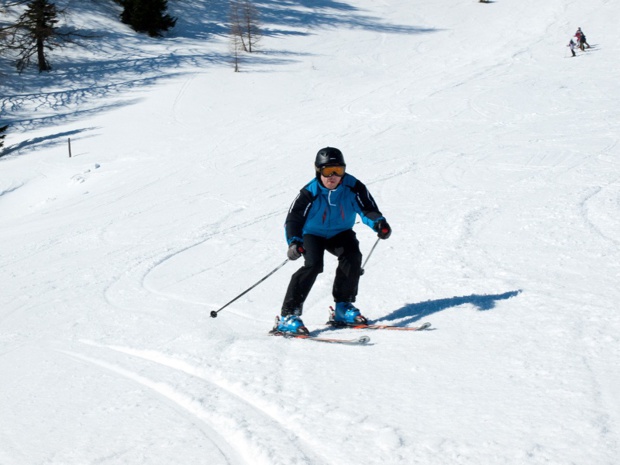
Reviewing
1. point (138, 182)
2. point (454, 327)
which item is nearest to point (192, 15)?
point (138, 182)

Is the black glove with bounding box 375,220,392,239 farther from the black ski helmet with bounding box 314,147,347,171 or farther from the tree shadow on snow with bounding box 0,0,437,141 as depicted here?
the tree shadow on snow with bounding box 0,0,437,141

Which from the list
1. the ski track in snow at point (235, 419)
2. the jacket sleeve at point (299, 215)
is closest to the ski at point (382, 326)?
the jacket sleeve at point (299, 215)

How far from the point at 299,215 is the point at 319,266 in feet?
1.49

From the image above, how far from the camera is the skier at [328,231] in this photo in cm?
539

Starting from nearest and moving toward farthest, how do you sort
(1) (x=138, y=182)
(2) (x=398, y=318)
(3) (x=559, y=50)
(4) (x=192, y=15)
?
Answer: (2) (x=398, y=318) < (1) (x=138, y=182) < (3) (x=559, y=50) < (4) (x=192, y=15)

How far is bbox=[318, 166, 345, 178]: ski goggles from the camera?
5.27 m

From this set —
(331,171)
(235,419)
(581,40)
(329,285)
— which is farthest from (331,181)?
(581,40)

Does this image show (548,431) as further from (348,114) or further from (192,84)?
(192,84)

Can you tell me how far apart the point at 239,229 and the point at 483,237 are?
3.84m

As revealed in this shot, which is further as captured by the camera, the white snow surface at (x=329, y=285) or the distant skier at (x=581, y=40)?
the distant skier at (x=581, y=40)

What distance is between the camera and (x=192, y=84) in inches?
1203

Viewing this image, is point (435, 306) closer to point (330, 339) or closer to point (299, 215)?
point (330, 339)

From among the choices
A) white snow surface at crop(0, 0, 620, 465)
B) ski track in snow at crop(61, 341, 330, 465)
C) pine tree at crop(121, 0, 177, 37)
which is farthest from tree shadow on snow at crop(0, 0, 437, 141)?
ski track in snow at crop(61, 341, 330, 465)

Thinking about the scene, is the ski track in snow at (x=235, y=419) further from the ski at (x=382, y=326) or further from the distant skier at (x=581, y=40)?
the distant skier at (x=581, y=40)
